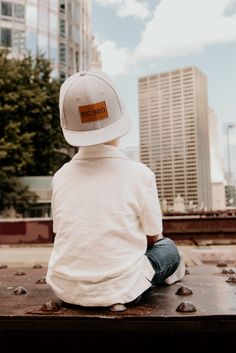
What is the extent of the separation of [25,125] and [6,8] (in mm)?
24558

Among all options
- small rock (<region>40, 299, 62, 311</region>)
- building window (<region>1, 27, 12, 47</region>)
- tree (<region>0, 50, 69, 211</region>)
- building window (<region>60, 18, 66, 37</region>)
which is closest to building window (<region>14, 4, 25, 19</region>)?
building window (<region>1, 27, 12, 47</region>)

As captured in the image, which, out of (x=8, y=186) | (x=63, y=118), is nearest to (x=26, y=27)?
(x=8, y=186)

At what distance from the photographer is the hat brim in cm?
218

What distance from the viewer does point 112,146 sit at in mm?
2293

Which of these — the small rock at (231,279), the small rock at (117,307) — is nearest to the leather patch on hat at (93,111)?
the small rock at (117,307)

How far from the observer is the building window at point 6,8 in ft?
166

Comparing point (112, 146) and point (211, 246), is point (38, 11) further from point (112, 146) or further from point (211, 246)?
point (112, 146)

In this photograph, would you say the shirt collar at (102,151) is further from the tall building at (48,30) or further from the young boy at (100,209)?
the tall building at (48,30)

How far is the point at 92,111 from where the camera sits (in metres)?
2.20

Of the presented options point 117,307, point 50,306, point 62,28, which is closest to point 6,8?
point 62,28

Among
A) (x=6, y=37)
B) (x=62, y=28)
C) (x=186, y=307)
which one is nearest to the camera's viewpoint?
(x=186, y=307)

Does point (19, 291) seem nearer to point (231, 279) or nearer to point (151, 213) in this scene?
point (151, 213)

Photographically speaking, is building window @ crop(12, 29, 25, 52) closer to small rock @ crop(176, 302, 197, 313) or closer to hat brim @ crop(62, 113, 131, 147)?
hat brim @ crop(62, 113, 131, 147)
